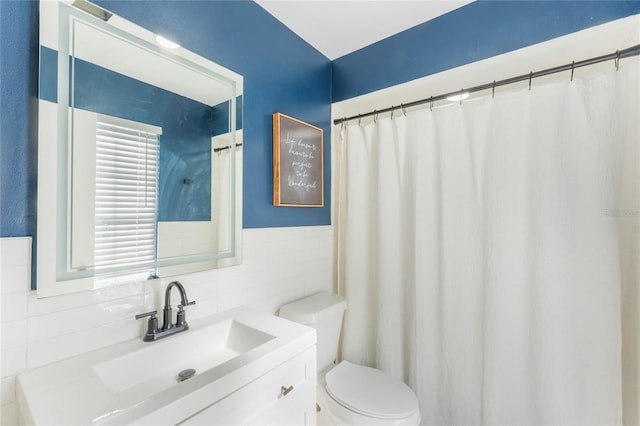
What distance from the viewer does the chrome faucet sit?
96 centimetres

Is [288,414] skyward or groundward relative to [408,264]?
groundward

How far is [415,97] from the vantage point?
1811 mm

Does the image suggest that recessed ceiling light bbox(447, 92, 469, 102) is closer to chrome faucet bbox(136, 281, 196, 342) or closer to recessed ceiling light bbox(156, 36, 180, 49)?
recessed ceiling light bbox(156, 36, 180, 49)

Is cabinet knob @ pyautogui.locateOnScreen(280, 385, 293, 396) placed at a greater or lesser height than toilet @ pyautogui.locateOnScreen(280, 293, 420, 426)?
greater

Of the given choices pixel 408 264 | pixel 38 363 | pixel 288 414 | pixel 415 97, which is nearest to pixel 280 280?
pixel 288 414

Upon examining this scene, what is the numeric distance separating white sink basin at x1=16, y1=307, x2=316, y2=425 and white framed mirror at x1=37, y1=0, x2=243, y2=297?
0.23 m

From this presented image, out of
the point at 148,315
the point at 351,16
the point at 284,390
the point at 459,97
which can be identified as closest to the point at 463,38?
the point at 459,97

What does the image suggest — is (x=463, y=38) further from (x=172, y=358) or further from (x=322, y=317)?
(x=172, y=358)

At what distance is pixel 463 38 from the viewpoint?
A: 1.47 metres

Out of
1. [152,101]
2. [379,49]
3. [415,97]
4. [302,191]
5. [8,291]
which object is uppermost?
[379,49]

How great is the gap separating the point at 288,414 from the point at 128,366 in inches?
21.7

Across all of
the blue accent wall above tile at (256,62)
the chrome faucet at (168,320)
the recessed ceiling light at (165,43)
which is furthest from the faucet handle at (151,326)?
the recessed ceiling light at (165,43)

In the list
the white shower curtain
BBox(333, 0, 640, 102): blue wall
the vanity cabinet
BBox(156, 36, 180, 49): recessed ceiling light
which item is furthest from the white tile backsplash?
BBox(333, 0, 640, 102): blue wall

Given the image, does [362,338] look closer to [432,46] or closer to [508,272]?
[508,272]
